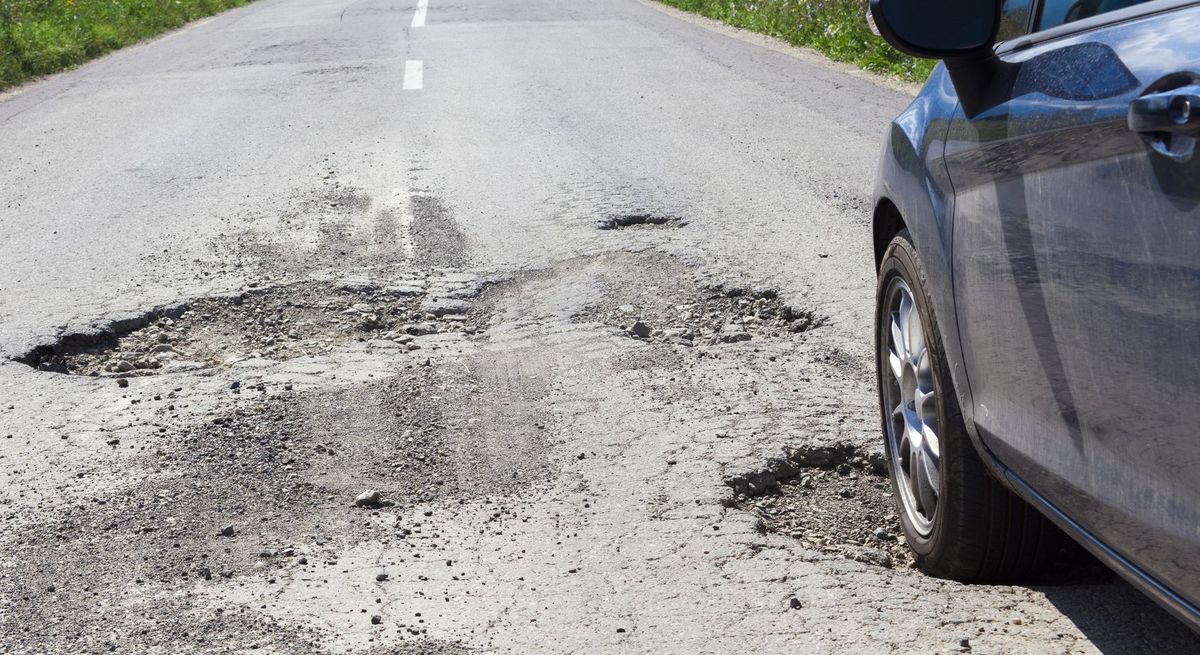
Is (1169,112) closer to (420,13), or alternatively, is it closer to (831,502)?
(831,502)

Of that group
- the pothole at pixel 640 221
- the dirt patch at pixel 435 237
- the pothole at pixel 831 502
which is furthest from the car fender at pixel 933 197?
the pothole at pixel 640 221

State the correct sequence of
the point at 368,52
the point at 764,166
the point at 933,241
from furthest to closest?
the point at 368,52
the point at 764,166
the point at 933,241

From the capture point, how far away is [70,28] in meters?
17.7

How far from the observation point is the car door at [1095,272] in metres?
1.64

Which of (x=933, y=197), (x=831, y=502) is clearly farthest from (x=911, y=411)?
(x=933, y=197)

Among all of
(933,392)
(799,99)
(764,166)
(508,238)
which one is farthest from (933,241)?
(799,99)

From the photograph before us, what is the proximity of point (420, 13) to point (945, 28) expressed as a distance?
2024 centimetres

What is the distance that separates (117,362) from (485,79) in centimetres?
828

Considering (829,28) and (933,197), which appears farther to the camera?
(829,28)

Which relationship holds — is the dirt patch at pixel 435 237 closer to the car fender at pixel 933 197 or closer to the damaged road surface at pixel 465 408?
the damaged road surface at pixel 465 408

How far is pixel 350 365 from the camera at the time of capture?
14.5 ft

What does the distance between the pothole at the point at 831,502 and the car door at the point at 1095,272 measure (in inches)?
29.2

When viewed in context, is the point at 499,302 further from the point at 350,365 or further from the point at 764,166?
the point at 764,166

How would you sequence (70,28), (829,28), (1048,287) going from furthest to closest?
(70,28) < (829,28) < (1048,287)
